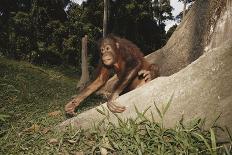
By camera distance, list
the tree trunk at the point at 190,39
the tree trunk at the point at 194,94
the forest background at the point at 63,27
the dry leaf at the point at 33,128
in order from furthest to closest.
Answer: the forest background at the point at 63,27, the tree trunk at the point at 190,39, the dry leaf at the point at 33,128, the tree trunk at the point at 194,94

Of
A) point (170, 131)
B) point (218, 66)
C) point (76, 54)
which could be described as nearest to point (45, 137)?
point (170, 131)

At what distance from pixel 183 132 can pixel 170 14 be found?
76.1ft

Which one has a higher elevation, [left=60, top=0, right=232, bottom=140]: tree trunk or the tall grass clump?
[left=60, top=0, right=232, bottom=140]: tree trunk

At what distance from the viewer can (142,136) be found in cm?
283

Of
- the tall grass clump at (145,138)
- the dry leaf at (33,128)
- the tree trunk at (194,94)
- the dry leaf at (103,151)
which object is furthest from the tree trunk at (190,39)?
the dry leaf at (103,151)

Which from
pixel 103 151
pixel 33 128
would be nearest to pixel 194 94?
pixel 103 151

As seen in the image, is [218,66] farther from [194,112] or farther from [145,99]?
[145,99]

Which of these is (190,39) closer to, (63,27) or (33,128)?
(33,128)

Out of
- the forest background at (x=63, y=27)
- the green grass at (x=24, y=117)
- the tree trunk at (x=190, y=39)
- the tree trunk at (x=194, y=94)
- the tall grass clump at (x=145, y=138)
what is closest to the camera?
the tall grass clump at (x=145, y=138)

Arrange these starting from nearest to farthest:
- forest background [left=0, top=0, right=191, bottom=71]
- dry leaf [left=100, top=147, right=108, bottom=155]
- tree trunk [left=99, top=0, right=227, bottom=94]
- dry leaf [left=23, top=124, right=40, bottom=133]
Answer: dry leaf [left=100, top=147, right=108, bottom=155]
dry leaf [left=23, top=124, right=40, bottom=133]
tree trunk [left=99, top=0, right=227, bottom=94]
forest background [left=0, top=0, right=191, bottom=71]

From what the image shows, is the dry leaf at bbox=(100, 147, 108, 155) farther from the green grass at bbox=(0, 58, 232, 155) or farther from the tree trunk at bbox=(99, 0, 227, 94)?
the tree trunk at bbox=(99, 0, 227, 94)

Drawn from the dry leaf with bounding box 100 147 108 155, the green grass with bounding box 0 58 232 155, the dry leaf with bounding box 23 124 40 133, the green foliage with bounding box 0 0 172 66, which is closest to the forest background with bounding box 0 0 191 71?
the green foliage with bounding box 0 0 172 66

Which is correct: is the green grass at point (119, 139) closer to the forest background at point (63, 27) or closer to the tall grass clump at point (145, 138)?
the tall grass clump at point (145, 138)

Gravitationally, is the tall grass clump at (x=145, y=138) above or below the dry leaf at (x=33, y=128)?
above
